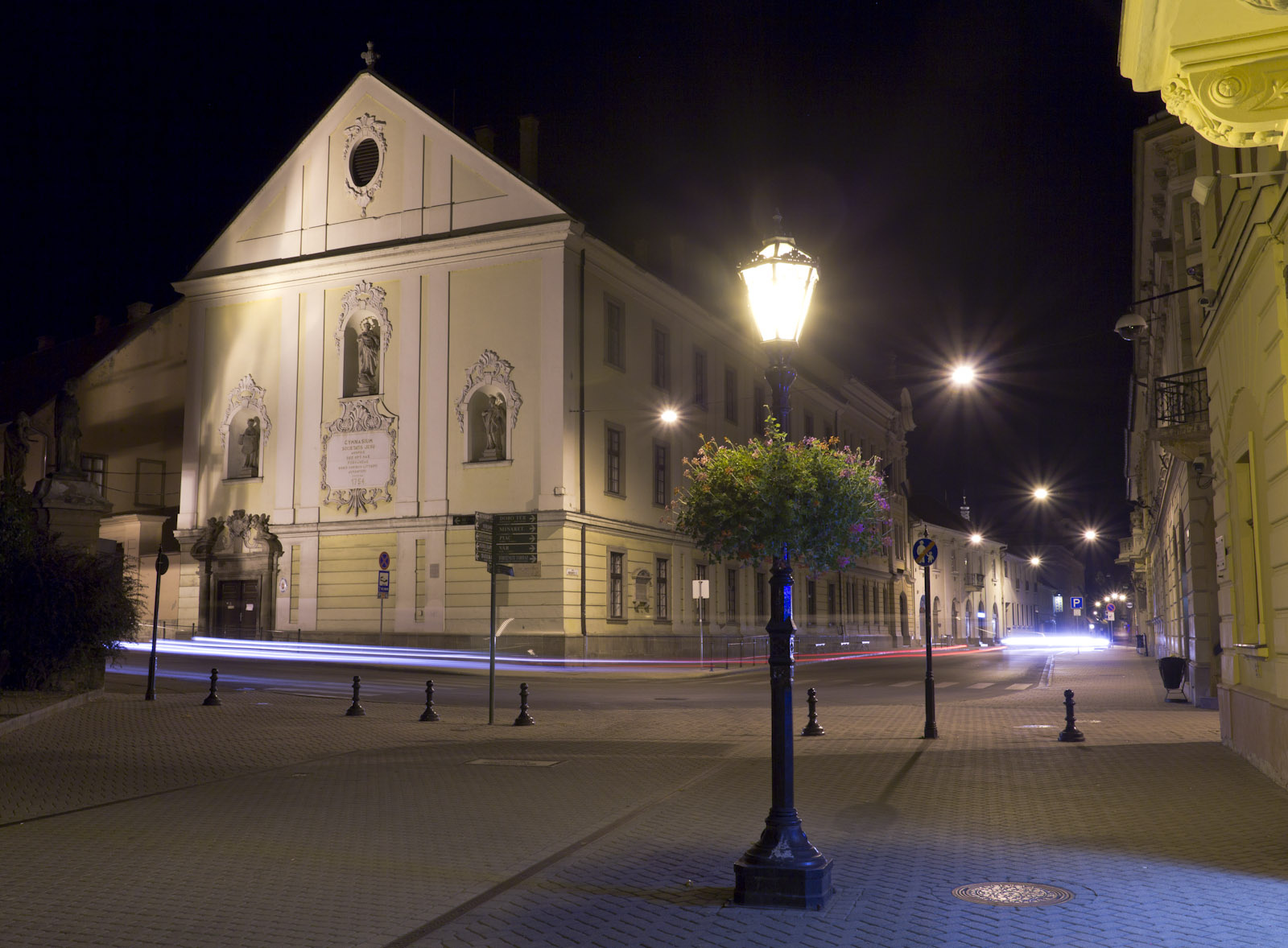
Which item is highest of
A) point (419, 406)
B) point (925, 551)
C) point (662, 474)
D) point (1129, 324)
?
point (419, 406)

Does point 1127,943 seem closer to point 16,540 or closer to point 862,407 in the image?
point 16,540

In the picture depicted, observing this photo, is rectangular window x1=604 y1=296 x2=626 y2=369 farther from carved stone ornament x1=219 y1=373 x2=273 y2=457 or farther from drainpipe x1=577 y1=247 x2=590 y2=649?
carved stone ornament x1=219 y1=373 x2=273 y2=457

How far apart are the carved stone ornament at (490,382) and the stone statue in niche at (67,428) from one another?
16.1m

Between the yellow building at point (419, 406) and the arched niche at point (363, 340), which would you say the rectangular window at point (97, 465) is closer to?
the yellow building at point (419, 406)

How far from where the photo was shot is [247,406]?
1672 inches

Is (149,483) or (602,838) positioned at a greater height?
(149,483)

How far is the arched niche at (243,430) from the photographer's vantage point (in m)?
42.2

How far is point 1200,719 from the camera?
19188mm

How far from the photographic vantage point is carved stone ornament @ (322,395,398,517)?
3941cm

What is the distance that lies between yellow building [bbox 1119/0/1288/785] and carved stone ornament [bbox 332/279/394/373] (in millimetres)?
29003

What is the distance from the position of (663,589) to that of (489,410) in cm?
1006

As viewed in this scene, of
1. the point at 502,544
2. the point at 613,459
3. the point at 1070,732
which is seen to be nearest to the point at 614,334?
the point at 613,459

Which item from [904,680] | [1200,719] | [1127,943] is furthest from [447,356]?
[1127,943]

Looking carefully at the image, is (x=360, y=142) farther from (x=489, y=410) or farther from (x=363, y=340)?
(x=489, y=410)
